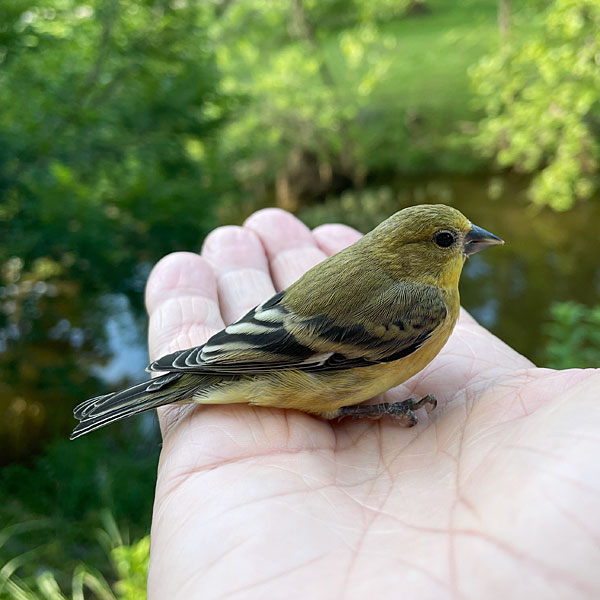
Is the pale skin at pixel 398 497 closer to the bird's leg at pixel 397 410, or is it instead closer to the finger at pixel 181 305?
the bird's leg at pixel 397 410

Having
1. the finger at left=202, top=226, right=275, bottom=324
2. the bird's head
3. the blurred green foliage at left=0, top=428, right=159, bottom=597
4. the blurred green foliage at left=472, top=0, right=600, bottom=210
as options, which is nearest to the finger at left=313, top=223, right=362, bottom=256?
the finger at left=202, top=226, right=275, bottom=324

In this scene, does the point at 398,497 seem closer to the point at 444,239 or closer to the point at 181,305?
the point at 444,239

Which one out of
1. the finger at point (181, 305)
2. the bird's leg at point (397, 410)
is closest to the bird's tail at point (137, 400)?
the finger at point (181, 305)

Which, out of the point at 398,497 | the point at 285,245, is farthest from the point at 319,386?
the point at 285,245

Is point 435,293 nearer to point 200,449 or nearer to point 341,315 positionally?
point 341,315

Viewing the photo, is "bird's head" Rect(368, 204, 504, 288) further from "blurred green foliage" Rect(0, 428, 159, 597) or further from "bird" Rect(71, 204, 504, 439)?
"blurred green foliage" Rect(0, 428, 159, 597)

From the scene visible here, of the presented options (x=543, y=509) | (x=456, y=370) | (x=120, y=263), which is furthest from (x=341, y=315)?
(x=120, y=263)
